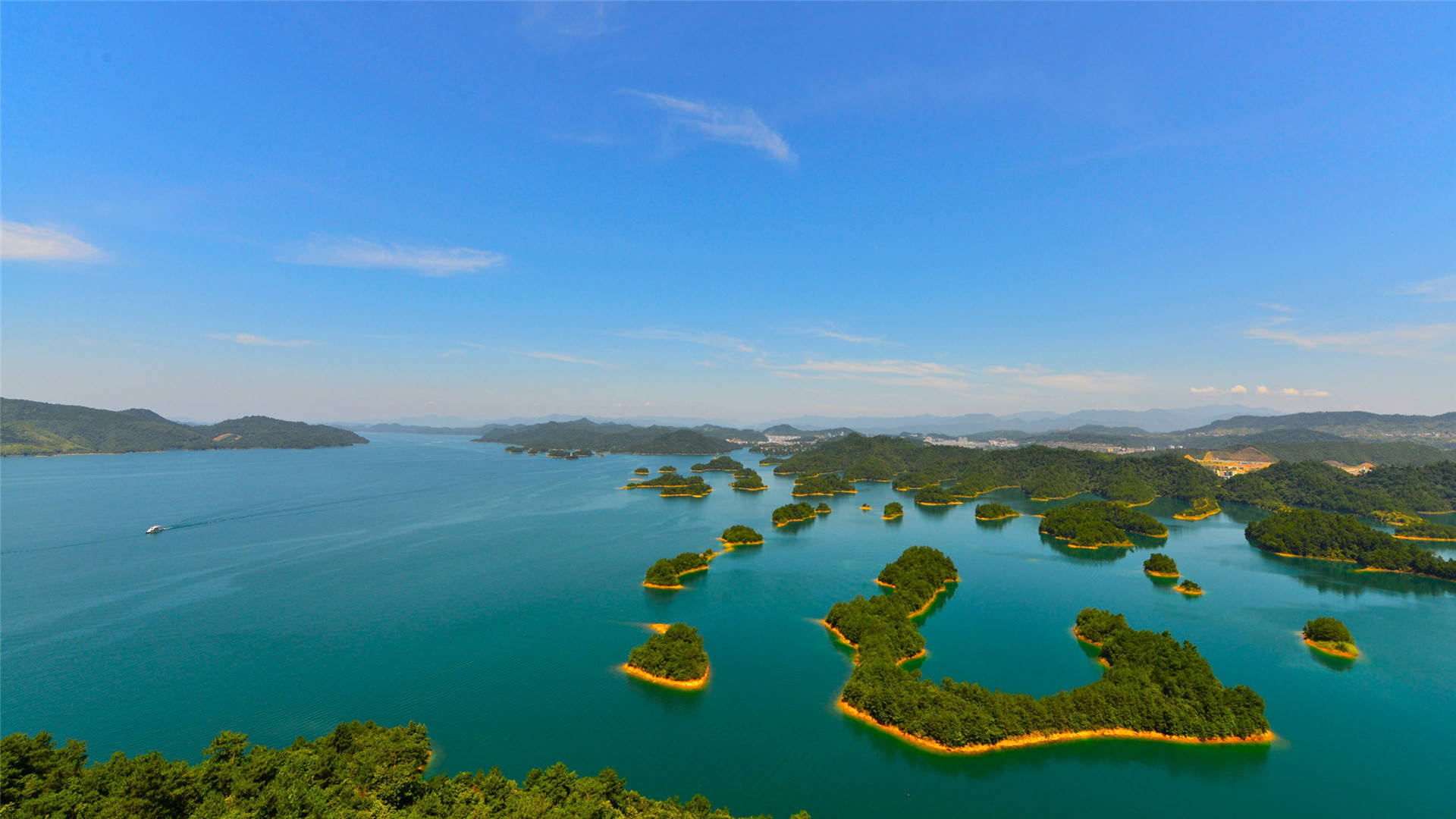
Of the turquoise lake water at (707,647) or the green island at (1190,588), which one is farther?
the green island at (1190,588)

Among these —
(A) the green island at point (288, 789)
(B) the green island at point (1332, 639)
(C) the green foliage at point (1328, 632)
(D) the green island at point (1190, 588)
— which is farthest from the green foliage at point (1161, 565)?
(A) the green island at point (288, 789)

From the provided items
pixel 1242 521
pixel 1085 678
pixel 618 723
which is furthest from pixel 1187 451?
pixel 618 723

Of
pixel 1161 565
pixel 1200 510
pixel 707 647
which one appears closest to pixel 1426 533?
pixel 1200 510

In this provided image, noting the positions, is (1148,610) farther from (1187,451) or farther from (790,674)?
(1187,451)

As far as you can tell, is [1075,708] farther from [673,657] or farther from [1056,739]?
[673,657]

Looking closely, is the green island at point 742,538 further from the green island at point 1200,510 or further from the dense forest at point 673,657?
the green island at point 1200,510
